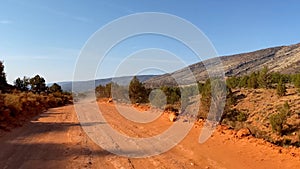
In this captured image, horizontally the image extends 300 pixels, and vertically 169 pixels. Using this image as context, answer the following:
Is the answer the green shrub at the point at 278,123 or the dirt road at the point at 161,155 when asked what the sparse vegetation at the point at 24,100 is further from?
the green shrub at the point at 278,123

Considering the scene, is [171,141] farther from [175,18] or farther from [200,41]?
[175,18]

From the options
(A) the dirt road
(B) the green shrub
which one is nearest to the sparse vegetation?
(A) the dirt road

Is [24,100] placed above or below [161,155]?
above

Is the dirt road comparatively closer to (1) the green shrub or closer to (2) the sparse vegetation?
(2) the sparse vegetation

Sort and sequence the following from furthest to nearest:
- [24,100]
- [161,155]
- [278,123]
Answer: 1. [278,123]
2. [24,100]
3. [161,155]

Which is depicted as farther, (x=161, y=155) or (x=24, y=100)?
(x=24, y=100)

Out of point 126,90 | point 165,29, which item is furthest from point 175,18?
point 126,90

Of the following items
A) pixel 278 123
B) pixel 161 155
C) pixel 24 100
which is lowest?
pixel 278 123

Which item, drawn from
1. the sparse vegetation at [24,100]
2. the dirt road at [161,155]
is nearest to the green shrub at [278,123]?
the dirt road at [161,155]

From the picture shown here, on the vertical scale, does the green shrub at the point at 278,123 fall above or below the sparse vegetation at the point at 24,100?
below

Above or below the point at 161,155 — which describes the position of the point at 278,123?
below

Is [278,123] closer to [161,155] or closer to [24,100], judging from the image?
[161,155]

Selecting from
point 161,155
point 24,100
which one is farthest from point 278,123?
point 24,100

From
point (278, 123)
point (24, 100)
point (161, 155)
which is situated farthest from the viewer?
point (278, 123)
